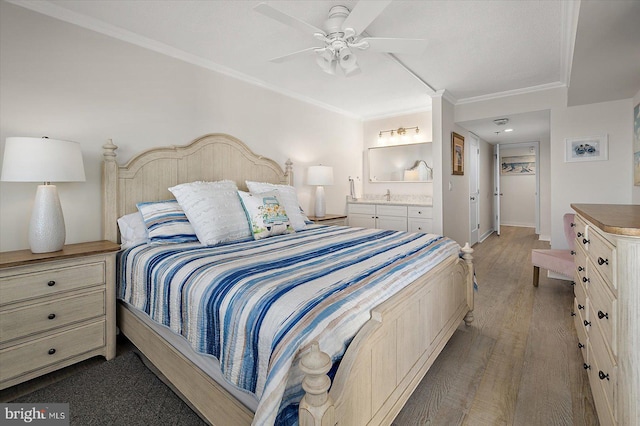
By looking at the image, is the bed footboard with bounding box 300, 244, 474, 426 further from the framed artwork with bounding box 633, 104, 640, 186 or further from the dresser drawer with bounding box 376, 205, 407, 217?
the framed artwork with bounding box 633, 104, 640, 186

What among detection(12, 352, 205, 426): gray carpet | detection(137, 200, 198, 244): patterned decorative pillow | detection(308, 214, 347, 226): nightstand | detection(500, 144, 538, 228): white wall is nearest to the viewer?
detection(12, 352, 205, 426): gray carpet

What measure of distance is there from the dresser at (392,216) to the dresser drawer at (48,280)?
3514 mm

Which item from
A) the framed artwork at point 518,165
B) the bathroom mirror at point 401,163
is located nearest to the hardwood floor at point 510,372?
the bathroom mirror at point 401,163

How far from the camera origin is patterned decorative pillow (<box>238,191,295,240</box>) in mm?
2439

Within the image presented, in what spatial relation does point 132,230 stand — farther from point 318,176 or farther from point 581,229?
point 581,229

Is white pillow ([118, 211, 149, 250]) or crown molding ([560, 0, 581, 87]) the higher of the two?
crown molding ([560, 0, 581, 87])

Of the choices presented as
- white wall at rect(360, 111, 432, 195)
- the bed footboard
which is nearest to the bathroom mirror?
white wall at rect(360, 111, 432, 195)

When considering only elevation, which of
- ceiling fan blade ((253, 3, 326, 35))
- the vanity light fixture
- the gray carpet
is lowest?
the gray carpet

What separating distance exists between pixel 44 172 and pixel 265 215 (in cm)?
140

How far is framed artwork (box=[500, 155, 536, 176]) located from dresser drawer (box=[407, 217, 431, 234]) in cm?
568

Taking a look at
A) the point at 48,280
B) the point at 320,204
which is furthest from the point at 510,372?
the point at 48,280

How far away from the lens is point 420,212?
4.23 metres

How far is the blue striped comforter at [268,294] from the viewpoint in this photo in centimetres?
103

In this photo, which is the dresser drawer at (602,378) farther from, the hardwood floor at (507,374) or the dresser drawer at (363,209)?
the dresser drawer at (363,209)
